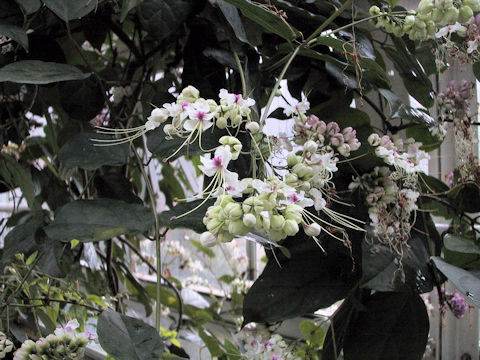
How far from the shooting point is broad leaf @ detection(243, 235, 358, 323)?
55 centimetres

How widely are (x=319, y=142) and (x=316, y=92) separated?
227 millimetres

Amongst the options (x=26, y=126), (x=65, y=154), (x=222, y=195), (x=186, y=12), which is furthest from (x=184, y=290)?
(x=222, y=195)

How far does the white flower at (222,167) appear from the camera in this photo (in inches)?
14.3

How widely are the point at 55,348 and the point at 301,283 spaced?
28 centimetres

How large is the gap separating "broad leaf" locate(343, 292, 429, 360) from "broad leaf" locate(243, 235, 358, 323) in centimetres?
6

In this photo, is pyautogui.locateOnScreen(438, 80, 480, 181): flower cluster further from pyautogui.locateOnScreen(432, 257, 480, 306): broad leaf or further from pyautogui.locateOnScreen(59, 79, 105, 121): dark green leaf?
pyautogui.locateOnScreen(59, 79, 105, 121): dark green leaf

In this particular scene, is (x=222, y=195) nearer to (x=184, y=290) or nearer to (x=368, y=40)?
(x=368, y=40)

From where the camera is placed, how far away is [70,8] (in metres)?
0.55

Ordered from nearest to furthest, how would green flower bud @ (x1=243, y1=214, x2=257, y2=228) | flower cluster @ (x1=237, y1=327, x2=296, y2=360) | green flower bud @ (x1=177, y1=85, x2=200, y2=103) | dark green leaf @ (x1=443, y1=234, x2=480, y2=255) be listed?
green flower bud @ (x1=243, y1=214, x2=257, y2=228) < green flower bud @ (x1=177, y1=85, x2=200, y2=103) < dark green leaf @ (x1=443, y1=234, x2=480, y2=255) < flower cluster @ (x1=237, y1=327, x2=296, y2=360)

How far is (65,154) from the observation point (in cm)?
61

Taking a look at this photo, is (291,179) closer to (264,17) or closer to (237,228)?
(237,228)

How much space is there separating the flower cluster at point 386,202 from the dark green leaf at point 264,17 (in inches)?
7.1

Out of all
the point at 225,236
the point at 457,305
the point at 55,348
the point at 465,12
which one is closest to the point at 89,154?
the point at 55,348

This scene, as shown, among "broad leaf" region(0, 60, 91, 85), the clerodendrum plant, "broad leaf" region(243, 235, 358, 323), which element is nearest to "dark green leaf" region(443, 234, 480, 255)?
the clerodendrum plant
